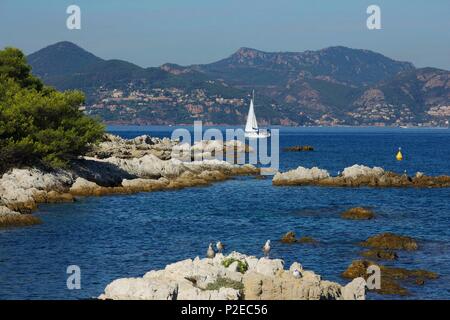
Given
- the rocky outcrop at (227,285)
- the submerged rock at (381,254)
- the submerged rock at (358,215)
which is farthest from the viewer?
the submerged rock at (358,215)

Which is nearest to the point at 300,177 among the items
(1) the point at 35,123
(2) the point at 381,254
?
(1) the point at 35,123

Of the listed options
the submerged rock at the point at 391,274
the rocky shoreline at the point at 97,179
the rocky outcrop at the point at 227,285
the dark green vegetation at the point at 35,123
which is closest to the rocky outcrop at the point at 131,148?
the rocky shoreline at the point at 97,179

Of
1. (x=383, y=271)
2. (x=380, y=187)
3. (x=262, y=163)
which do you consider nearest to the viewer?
(x=383, y=271)

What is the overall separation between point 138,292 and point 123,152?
92393 mm

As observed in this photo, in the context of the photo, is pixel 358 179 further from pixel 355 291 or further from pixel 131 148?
pixel 355 291

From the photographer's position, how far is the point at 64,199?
2689 inches

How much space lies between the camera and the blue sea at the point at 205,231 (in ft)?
127

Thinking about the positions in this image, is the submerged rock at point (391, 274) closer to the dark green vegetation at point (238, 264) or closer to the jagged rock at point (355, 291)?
the jagged rock at point (355, 291)

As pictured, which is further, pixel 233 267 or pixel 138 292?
pixel 233 267

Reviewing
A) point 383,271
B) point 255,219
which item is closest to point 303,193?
point 255,219

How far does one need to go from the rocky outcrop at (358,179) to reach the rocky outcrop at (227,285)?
57.5 m
